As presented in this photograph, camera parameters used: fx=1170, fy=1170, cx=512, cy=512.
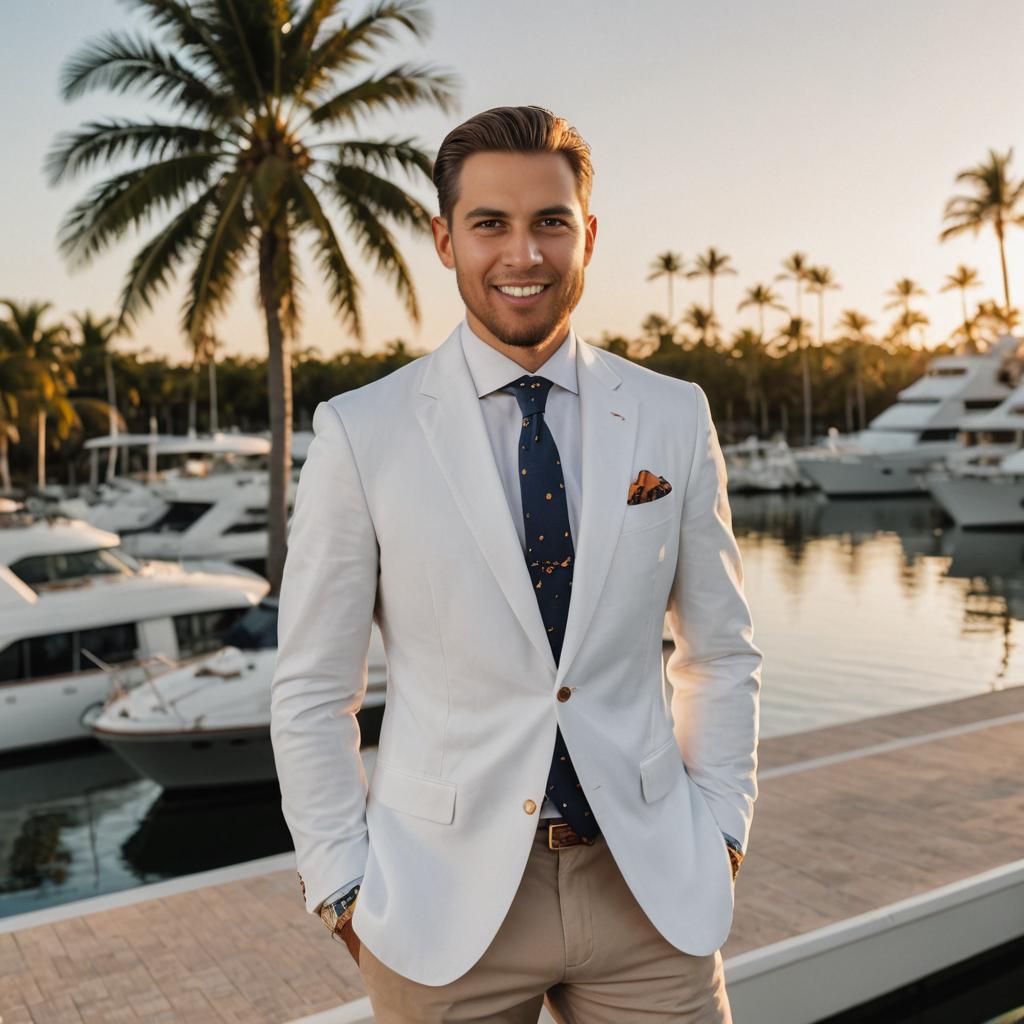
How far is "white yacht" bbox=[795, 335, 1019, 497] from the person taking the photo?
5244 cm

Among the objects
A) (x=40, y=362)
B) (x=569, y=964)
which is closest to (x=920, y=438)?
(x=40, y=362)

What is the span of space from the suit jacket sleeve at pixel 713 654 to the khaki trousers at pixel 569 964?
0.29 meters

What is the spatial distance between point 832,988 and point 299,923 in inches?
95.6

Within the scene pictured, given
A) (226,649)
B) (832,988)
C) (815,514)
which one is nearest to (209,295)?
(226,649)

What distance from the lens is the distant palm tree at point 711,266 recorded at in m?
91.4

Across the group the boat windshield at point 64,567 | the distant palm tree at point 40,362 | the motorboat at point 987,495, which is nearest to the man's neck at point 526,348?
the boat windshield at point 64,567

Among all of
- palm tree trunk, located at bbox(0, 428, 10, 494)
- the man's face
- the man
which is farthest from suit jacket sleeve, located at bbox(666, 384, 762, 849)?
palm tree trunk, located at bbox(0, 428, 10, 494)

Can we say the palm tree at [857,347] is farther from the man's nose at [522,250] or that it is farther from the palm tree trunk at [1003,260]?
the man's nose at [522,250]

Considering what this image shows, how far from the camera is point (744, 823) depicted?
235 centimetres

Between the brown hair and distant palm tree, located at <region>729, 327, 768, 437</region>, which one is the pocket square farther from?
distant palm tree, located at <region>729, 327, 768, 437</region>

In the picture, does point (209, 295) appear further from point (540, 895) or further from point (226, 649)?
point (540, 895)

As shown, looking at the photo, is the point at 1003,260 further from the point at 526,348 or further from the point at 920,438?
the point at 526,348

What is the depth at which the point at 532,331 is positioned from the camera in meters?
2.24

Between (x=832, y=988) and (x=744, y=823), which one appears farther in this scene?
(x=832, y=988)
